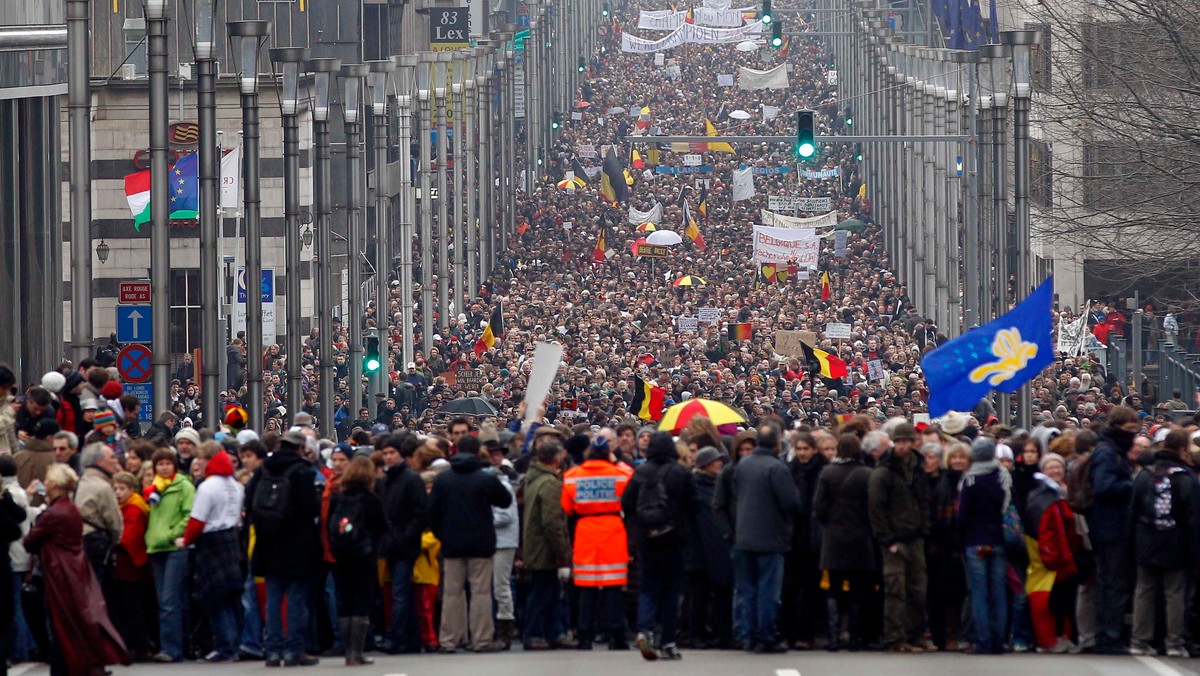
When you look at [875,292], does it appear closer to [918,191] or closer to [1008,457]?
[918,191]

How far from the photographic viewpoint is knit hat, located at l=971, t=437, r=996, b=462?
16.7 metres

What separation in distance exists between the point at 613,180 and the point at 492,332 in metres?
27.9

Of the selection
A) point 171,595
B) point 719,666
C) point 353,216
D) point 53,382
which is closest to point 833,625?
point 719,666

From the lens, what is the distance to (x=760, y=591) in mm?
16844

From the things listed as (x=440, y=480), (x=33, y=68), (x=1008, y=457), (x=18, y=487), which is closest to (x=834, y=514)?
(x=1008, y=457)

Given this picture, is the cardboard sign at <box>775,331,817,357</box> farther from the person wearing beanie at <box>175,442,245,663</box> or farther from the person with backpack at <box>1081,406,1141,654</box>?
the person wearing beanie at <box>175,442,245,663</box>

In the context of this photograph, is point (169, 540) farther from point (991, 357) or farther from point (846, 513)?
point (991, 357)

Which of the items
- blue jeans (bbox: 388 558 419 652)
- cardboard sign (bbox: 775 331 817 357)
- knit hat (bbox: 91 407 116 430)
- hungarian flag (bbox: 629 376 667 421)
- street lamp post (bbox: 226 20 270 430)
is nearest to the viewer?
blue jeans (bbox: 388 558 419 652)

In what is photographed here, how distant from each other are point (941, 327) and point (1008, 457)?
138 ft

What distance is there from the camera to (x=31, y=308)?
40.8 m

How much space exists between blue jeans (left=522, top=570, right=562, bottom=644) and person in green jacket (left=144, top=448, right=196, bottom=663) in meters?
2.37

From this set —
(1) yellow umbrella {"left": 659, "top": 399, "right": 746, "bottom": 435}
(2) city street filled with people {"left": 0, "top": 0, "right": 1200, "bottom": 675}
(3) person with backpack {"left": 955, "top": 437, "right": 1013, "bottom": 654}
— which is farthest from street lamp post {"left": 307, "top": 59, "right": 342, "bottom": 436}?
(3) person with backpack {"left": 955, "top": 437, "right": 1013, "bottom": 654}

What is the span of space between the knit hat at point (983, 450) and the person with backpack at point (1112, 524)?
715 millimetres

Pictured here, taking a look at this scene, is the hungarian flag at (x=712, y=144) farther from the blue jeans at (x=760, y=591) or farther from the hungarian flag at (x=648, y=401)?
the blue jeans at (x=760, y=591)
